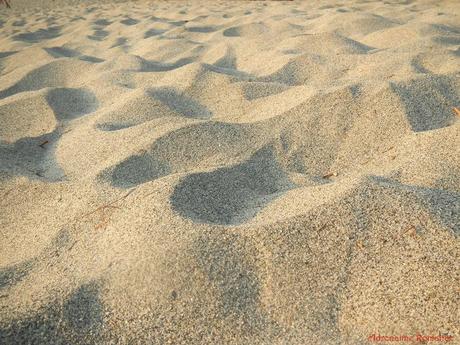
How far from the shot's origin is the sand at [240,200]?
0.86m

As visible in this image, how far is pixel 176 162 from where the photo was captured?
58.2 inches

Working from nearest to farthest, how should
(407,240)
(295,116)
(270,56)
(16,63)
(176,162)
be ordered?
(407,240) → (176,162) → (295,116) → (270,56) → (16,63)

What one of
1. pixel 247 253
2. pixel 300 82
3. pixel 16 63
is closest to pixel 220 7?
pixel 16 63

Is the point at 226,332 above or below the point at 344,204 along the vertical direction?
below

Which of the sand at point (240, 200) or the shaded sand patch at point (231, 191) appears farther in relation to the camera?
the shaded sand patch at point (231, 191)

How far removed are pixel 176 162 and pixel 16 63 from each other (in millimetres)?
2483

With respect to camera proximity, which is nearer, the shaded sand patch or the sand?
the sand

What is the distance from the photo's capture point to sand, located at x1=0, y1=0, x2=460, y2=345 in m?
0.86

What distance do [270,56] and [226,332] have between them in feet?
7.02

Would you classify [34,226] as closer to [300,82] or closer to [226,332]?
[226,332]

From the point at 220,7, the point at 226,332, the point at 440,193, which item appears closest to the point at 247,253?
the point at 226,332

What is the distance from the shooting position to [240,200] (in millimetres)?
1245

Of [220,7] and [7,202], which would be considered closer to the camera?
[7,202]

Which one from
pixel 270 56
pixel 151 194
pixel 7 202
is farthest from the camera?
pixel 270 56
